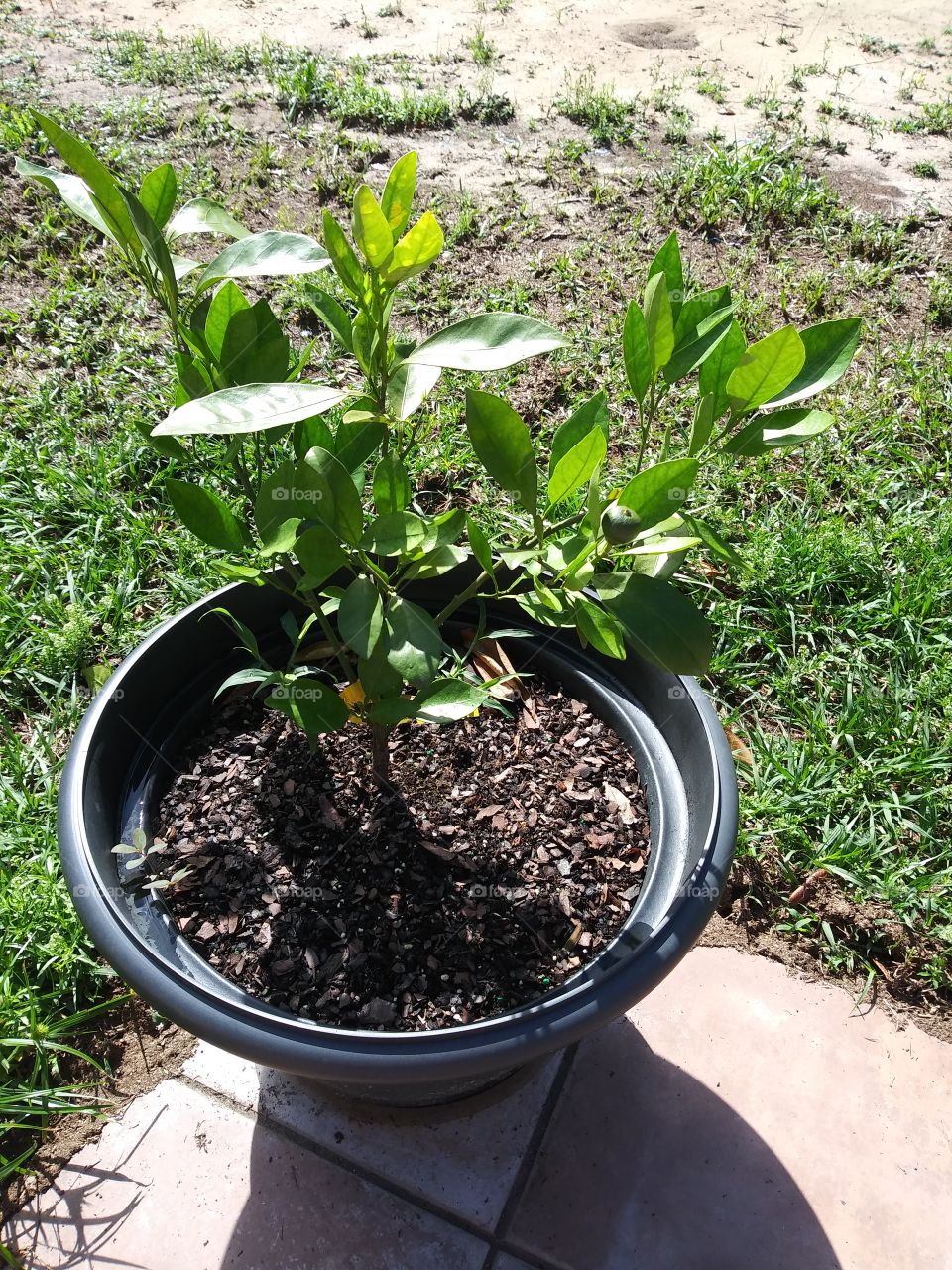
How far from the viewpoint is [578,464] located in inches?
42.7

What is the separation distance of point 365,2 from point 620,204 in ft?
8.13

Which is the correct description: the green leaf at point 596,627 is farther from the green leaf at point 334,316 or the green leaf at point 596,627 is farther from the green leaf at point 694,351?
the green leaf at point 334,316

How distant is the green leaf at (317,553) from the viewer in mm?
1080

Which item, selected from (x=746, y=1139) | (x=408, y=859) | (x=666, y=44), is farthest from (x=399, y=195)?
(x=666, y=44)

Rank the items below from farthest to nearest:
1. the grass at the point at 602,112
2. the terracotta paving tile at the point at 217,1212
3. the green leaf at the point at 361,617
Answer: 1. the grass at the point at 602,112
2. the terracotta paving tile at the point at 217,1212
3. the green leaf at the point at 361,617

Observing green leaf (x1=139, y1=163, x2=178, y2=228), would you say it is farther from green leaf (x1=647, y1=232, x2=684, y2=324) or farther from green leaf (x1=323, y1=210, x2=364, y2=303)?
green leaf (x1=647, y1=232, x2=684, y2=324)

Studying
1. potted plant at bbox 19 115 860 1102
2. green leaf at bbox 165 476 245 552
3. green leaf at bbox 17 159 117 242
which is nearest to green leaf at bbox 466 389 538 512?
potted plant at bbox 19 115 860 1102

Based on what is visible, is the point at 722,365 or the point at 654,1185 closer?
the point at 722,365

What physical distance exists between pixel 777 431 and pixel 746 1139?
1.19 m

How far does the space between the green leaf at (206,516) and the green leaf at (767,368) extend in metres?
0.60

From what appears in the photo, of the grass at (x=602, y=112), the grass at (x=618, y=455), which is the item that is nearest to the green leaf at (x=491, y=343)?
the grass at (x=618, y=455)

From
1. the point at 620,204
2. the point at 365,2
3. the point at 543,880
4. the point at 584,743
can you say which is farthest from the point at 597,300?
the point at 365,2

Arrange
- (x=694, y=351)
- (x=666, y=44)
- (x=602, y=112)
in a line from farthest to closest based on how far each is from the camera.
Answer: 1. (x=666, y=44)
2. (x=602, y=112)
3. (x=694, y=351)

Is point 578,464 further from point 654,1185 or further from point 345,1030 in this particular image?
point 654,1185
